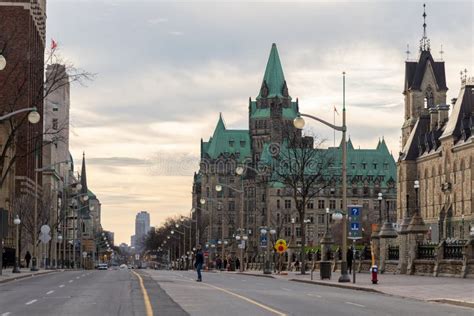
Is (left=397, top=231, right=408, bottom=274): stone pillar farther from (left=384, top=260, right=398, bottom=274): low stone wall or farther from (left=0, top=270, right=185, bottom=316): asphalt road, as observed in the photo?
(left=0, top=270, right=185, bottom=316): asphalt road

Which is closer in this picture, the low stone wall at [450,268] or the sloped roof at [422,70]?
the low stone wall at [450,268]

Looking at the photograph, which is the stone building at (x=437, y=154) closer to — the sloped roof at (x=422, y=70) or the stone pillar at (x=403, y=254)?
the sloped roof at (x=422, y=70)

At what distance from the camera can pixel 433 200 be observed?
162875 mm

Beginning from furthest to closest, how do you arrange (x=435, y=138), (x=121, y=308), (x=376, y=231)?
(x=435, y=138), (x=376, y=231), (x=121, y=308)

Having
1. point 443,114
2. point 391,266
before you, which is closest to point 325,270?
point 391,266

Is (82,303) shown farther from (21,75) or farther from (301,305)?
(21,75)

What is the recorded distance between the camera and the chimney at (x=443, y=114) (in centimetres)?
17038

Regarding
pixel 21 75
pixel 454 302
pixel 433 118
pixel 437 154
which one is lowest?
pixel 454 302

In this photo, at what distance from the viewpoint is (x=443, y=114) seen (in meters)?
172

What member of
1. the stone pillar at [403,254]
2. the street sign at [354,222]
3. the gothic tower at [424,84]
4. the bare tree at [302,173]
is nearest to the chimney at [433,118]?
the gothic tower at [424,84]

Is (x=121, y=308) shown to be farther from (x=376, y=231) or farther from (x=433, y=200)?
(x=433, y=200)

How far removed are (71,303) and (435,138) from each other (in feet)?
484

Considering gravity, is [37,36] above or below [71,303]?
above

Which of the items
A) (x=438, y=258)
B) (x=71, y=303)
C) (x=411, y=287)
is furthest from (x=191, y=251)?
(x=71, y=303)
